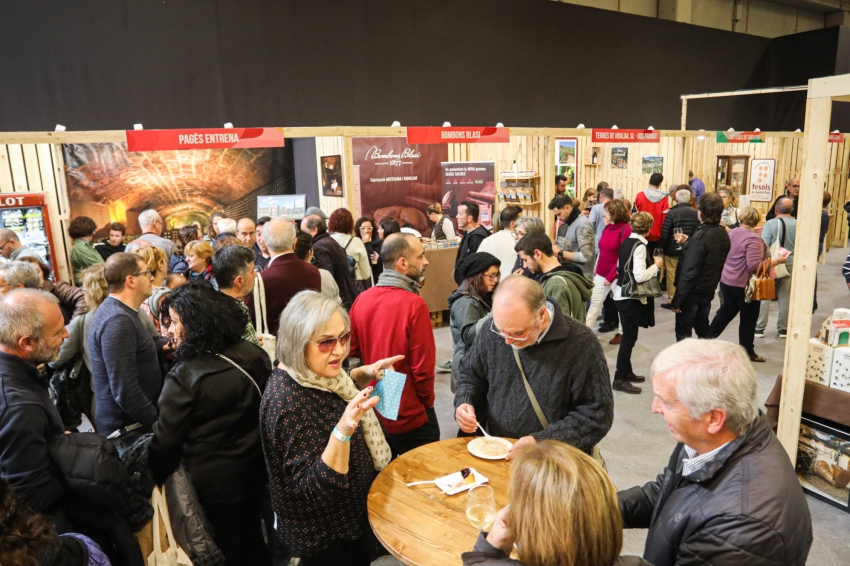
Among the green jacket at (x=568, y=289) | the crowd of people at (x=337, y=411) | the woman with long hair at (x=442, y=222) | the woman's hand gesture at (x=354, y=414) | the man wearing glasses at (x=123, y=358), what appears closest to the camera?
the crowd of people at (x=337, y=411)

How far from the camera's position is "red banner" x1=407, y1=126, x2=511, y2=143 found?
250 inches

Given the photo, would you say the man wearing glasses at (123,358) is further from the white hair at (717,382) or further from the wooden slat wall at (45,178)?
the wooden slat wall at (45,178)

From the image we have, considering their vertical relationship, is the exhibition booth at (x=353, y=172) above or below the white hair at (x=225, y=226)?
above

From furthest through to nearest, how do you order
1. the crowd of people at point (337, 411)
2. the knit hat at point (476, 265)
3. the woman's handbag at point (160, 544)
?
the knit hat at point (476, 265) → the woman's handbag at point (160, 544) → the crowd of people at point (337, 411)

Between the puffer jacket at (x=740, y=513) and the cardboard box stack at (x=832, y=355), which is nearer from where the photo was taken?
the puffer jacket at (x=740, y=513)

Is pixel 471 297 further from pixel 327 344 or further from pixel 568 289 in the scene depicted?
pixel 327 344

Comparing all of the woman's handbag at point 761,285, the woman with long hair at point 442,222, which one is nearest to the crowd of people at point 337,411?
the woman's handbag at point 761,285

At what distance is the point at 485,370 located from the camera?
267cm

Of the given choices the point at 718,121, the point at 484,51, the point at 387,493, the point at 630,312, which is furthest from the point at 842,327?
the point at 718,121

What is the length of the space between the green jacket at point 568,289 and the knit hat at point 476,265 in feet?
1.38

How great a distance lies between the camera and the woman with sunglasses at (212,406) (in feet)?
7.23

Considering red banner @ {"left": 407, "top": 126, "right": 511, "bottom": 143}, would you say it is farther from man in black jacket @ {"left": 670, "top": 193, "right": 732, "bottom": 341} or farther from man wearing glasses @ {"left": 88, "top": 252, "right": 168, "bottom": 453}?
man wearing glasses @ {"left": 88, "top": 252, "right": 168, "bottom": 453}

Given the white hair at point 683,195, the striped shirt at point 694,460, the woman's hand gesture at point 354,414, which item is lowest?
the striped shirt at point 694,460

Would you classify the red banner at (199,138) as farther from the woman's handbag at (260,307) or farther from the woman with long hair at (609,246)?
the woman with long hair at (609,246)
